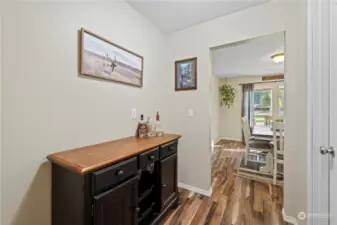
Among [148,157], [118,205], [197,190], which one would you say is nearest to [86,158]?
[118,205]

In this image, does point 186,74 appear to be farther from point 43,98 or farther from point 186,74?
point 43,98

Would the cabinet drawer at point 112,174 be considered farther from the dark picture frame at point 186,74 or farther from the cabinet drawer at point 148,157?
the dark picture frame at point 186,74

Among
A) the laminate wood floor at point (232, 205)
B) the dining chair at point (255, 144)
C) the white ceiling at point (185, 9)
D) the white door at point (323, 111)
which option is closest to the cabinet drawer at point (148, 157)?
the laminate wood floor at point (232, 205)

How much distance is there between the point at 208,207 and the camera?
75.9 inches

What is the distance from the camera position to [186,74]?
2.36 meters

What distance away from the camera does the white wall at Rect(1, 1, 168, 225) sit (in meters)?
0.99

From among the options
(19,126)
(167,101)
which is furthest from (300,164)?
(19,126)

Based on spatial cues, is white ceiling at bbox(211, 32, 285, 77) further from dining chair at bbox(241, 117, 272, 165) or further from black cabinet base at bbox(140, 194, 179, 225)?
black cabinet base at bbox(140, 194, 179, 225)

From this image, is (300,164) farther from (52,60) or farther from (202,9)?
(52,60)

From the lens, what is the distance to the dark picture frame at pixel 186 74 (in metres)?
2.29

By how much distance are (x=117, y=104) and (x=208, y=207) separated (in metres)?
1.64

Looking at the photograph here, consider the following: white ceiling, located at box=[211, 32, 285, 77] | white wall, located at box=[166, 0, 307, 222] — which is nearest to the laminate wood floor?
white wall, located at box=[166, 0, 307, 222]

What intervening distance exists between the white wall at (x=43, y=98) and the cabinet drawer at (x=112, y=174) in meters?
0.51

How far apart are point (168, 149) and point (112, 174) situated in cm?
79
